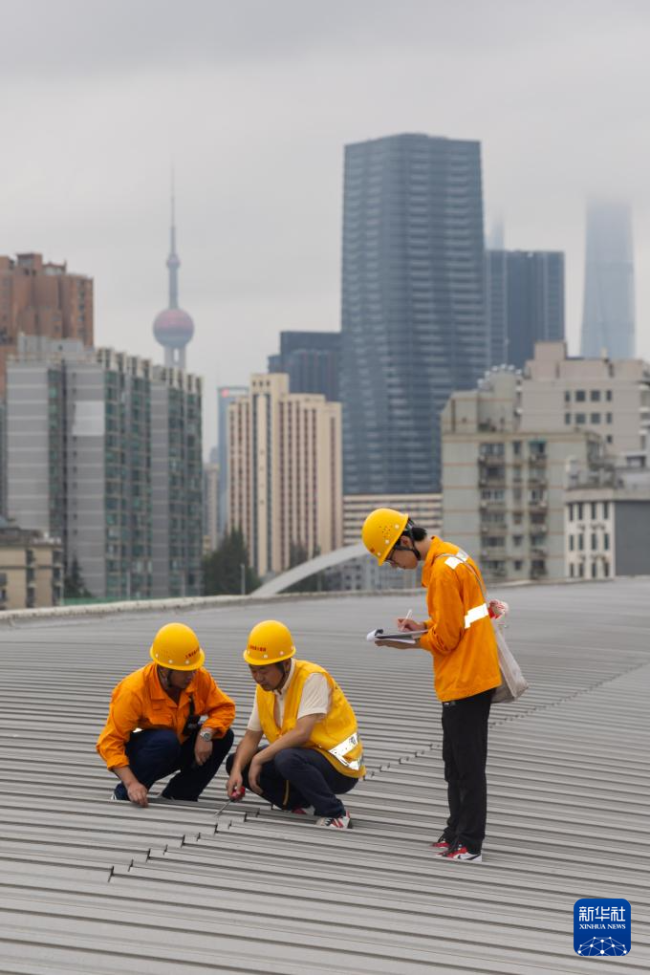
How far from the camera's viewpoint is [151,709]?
31.5 feet

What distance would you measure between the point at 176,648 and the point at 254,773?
0.86 meters

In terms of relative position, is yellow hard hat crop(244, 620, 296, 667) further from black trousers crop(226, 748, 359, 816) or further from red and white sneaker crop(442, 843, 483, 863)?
red and white sneaker crop(442, 843, 483, 863)

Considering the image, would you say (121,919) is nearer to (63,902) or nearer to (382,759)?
(63,902)

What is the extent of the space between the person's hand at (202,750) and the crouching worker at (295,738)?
175mm

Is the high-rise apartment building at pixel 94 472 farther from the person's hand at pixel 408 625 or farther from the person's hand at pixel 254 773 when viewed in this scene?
the person's hand at pixel 408 625

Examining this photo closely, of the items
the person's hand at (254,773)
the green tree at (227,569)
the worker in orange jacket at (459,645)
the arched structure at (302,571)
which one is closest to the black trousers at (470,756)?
the worker in orange jacket at (459,645)

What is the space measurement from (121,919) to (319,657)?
11.5m

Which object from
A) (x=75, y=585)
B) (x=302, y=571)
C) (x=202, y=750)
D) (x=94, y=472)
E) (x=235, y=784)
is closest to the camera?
(x=235, y=784)

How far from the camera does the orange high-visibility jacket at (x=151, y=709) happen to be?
943cm

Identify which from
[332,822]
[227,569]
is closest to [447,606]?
[332,822]

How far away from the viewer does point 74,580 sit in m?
154

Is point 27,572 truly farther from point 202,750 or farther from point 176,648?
point 176,648

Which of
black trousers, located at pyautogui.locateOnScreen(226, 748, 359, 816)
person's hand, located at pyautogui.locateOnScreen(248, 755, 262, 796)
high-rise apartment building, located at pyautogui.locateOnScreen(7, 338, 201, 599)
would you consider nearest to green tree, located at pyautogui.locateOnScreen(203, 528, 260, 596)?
high-rise apartment building, located at pyautogui.locateOnScreen(7, 338, 201, 599)

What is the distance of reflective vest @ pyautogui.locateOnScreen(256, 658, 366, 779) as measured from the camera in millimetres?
9297
